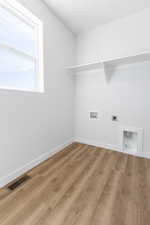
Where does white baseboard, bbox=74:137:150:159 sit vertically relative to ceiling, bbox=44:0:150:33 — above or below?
below

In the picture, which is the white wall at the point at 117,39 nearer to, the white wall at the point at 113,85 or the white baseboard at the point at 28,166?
the white wall at the point at 113,85

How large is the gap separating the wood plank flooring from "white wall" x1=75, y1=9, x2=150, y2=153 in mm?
760

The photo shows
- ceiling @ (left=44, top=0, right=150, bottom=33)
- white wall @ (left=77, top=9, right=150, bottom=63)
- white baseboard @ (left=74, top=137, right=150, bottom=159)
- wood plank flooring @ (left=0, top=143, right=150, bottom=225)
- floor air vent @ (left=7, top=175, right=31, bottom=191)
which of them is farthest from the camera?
white baseboard @ (left=74, top=137, right=150, bottom=159)

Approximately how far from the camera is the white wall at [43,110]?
1428 mm

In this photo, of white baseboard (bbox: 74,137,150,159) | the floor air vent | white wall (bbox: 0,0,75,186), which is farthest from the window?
white baseboard (bbox: 74,137,150,159)

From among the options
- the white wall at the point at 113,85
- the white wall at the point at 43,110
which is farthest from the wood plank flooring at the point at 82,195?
the white wall at the point at 113,85

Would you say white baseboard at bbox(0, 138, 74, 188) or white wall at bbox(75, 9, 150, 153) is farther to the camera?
white wall at bbox(75, 9, 150, 153)

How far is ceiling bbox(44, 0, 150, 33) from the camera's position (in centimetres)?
181

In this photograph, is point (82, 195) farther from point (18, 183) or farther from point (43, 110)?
point (43, 110)

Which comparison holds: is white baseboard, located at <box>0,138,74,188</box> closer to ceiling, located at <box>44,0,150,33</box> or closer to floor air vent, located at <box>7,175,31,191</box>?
floor air vent, located at <box>7,175,31,191</box>

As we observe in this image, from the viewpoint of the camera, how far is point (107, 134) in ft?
8.08

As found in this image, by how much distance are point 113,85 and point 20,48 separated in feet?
5.89

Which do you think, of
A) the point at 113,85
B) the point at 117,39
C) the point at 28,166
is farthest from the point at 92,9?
the point at 28,166

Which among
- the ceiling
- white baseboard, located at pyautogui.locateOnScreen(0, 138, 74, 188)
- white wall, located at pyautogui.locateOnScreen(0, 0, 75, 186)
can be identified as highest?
the ceiling
